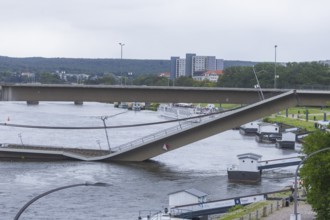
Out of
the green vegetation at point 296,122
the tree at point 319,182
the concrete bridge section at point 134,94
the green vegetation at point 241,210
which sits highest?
the concrete bridge section at point 134,94

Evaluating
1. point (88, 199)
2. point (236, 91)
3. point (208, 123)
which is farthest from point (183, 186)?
point (236, 91)

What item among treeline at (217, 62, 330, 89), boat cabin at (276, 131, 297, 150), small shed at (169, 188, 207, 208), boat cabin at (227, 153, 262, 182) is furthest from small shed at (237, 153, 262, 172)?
treeline at (217, 62, 330, 89)

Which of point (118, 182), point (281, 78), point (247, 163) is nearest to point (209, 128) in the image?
point (247, 163)

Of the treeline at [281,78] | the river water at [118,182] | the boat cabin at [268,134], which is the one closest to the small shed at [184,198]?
the river water at [118,182]

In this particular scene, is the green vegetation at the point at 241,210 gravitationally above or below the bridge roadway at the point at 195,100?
below

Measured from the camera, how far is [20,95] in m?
66.3

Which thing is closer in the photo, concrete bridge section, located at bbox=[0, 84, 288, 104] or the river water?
the river water

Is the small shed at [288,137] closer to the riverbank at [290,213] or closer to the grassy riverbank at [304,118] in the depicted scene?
the grassy riverbank at [304,118]

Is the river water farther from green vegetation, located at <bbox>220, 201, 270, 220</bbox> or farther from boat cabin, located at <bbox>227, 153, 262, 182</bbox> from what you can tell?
green vegetation, located at <bbox>220, 201, 270, 220</bbox>

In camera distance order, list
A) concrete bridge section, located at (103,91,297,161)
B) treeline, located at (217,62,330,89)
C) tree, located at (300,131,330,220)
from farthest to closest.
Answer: treeline, located at (217,62,330,89)
concrete bridge section, located at (103,91,297,161)
tree, located at (300,131,330,220)

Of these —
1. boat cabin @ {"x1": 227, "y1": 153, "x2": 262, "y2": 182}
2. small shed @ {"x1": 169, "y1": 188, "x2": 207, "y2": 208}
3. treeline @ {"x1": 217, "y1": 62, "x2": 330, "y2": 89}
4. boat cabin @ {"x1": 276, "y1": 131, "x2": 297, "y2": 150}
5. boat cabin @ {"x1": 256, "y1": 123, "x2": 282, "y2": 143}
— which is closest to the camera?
small shed @ {"x1": 169, "y1": 188, "x2": 207, "y2": 208}

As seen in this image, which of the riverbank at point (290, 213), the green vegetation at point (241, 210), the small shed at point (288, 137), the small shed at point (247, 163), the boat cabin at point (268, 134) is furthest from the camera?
the boat cabin at point (268, 134)

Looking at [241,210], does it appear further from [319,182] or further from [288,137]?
[288,137]

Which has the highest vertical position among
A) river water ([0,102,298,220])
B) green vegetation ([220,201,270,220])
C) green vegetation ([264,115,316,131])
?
green vegetation ([220,201,270,220])
